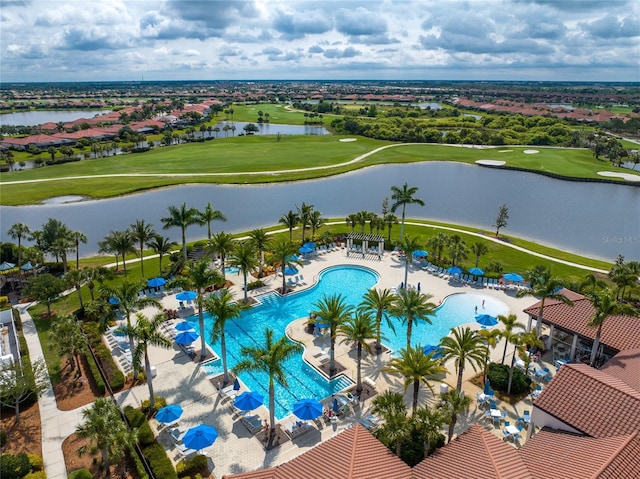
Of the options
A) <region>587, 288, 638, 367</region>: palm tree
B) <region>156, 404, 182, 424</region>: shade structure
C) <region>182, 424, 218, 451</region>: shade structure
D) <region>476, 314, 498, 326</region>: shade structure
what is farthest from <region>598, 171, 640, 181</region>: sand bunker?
<region>156, 404, 182, 424</region>: shade structure

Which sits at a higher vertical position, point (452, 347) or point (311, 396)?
point (452, 347)

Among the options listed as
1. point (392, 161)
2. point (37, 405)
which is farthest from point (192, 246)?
point (392, 161)

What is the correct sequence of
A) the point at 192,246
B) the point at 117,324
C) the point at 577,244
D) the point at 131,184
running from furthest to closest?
the point at 131,184 → the point at 577,244 → the point at 192,246 → the point at 117,324

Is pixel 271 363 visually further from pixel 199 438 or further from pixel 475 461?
pixel 475 461

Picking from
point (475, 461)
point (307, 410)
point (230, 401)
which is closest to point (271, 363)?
point (307, 410)

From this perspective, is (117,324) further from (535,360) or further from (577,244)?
(577,244)

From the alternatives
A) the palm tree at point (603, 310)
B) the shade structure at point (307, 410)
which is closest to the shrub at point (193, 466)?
the shade structure at point (307, 410)

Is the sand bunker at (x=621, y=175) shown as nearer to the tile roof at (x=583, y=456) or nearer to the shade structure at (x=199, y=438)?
the tile roof at (x=583, y=456)
